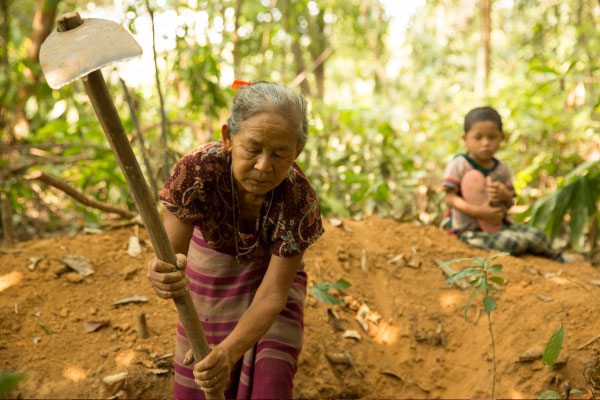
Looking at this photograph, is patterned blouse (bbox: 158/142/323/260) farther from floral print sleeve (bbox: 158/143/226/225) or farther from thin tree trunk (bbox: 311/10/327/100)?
thin tree trunk (bbox: 311/10/327/100)

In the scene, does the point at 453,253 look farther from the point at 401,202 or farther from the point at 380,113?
the point at 380,113

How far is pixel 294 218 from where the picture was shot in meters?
1.70

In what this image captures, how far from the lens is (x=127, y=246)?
300 cm

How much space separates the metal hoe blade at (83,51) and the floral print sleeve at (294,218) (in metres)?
0.89

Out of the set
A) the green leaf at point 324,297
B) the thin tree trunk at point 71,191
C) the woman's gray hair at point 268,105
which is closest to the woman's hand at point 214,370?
the woman's gray hair at point 268,105

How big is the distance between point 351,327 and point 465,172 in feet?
4.73

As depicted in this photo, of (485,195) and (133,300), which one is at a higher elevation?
(485,195)

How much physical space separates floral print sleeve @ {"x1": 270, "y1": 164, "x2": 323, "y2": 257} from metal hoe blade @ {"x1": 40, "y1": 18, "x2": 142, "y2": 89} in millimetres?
886

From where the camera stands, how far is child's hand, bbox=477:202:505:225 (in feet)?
11.0

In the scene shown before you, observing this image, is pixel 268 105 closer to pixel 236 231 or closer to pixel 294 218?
pixel 294 218

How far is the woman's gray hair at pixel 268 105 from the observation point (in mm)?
1526

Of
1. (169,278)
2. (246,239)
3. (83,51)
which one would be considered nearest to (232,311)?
(246,239)

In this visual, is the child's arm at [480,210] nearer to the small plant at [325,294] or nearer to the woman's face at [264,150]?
the small plant at [325,294]

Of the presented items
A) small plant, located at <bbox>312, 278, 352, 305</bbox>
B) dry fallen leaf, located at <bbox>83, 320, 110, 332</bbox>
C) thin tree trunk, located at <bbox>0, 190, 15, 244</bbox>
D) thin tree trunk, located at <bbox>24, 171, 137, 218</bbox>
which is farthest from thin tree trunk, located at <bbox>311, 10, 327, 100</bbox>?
dry fallen leaf, located at <bbox>83, 320, 110, 332</bbox>
